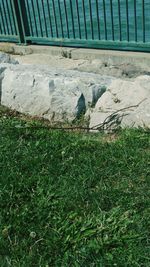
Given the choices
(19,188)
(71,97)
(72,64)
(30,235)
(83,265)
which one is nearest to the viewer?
(83,265)

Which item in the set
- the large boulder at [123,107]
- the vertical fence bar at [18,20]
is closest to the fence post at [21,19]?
the vertical fence bar at [18,20]

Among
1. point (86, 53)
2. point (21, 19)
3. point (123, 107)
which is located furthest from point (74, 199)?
point (21, 19)

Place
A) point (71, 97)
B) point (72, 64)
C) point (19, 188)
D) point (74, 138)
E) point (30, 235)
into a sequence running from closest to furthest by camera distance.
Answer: point (30, 235) < point (19, 188) < point (74, 138) < point (71, 97) < point (72, 64)

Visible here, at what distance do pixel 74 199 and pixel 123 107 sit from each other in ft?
Result: 4.61

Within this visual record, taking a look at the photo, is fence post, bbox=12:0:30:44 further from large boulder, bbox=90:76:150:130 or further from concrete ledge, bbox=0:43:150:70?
large boulder, bbox=90:76:150:130

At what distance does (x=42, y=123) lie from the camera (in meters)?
5.30

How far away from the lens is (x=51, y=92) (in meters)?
5.41

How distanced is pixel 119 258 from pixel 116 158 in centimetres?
123

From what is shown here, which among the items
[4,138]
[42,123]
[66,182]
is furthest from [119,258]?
[42,123]

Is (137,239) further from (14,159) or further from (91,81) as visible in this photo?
(91,81)

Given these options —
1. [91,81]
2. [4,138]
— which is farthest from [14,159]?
[91,81]

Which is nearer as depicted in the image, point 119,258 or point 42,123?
point 119,258

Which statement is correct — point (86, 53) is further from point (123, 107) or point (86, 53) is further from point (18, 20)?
point (123, 107)

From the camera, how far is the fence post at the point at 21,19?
804cm
